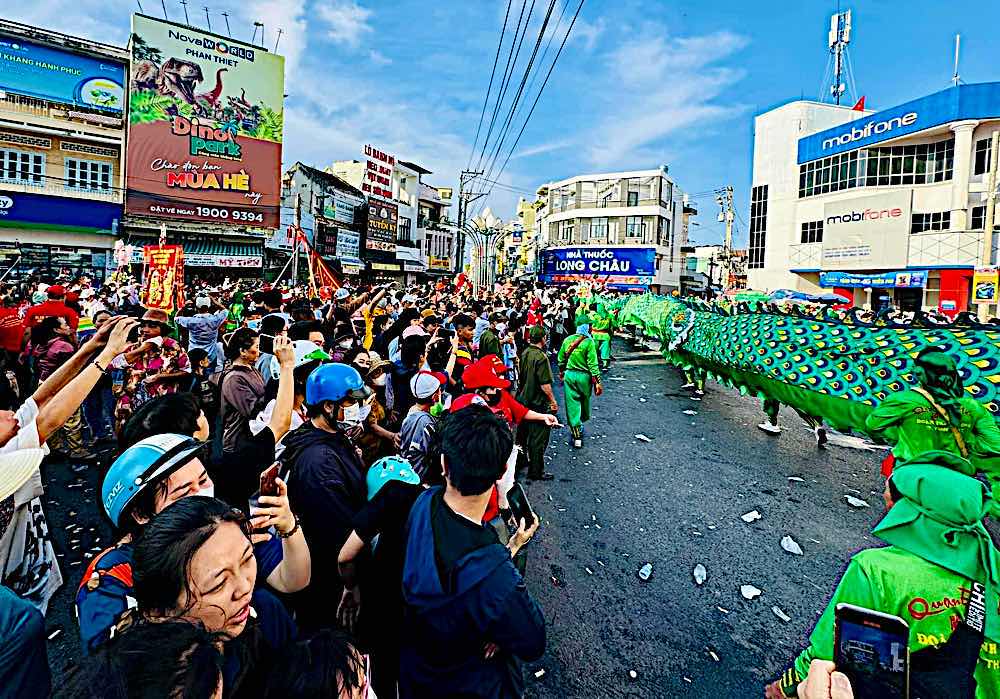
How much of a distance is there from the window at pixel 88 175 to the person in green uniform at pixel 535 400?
98.3 feet

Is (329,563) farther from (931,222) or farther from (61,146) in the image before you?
(931,222)

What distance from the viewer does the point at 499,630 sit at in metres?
1.75

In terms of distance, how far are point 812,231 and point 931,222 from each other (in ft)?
20.5

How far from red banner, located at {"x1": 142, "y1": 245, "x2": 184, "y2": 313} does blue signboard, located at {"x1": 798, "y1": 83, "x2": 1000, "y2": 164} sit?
34.6 m

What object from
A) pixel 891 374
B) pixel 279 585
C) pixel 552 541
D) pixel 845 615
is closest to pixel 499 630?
pixel 279 585

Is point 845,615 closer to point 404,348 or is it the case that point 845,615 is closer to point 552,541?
point 552,541

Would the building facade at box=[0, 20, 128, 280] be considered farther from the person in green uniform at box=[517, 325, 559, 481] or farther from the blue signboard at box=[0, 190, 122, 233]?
the person in green uniform at box=[517, 325, 559, 481]

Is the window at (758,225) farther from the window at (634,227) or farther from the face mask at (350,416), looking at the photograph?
the face mask at (350,416)

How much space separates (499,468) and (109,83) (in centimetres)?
3586

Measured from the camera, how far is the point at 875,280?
1231 inches

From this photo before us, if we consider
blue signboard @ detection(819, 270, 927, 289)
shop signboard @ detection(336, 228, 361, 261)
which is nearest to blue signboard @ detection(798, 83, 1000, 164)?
blue signboard @ detection(819, 270, 927, 289)

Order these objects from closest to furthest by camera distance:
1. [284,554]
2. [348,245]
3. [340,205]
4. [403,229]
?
1. [284,554]
2. [340,205]
3. [348,245]
4. [403,229]

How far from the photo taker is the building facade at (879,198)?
92.8 feet

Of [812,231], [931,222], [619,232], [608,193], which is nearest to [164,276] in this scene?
[931,222]
